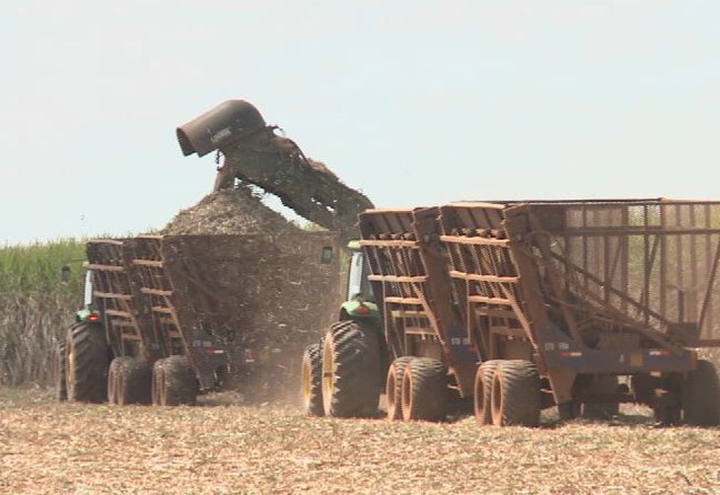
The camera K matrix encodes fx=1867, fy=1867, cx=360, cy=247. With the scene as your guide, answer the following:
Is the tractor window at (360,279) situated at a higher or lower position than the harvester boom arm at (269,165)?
lower

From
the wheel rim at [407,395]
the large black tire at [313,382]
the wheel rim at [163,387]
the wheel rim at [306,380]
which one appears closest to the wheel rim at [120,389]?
the wheel rim at [163,387]

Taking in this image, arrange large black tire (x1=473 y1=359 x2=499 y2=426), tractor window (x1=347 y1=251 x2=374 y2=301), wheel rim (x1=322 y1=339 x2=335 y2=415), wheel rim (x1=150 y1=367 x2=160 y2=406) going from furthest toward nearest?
1. wheel rim (x1=150 y1=367 x2=160 y2=406)
2. tractor window (x1=347 y1=251 x2=374 y2=301)
3. wheel rim (x1=322 y1=339 x2=335 y2=415)
4. large black tire (x1=473 y1=359 x2=499 y2=426)

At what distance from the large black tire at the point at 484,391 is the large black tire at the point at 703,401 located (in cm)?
217

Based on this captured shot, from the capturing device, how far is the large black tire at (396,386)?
875 inches

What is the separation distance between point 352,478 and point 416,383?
5992mm

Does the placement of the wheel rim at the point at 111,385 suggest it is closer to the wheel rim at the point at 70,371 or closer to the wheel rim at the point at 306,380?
the wheel rim at the point at 70,371

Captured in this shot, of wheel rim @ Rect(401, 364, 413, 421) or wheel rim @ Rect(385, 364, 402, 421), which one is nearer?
wheel rim @ Rect(401, 364, 413, 421)

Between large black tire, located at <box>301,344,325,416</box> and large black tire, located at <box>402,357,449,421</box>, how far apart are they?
2413mm

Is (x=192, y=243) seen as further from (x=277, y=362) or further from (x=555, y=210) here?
(x=555, y=210)

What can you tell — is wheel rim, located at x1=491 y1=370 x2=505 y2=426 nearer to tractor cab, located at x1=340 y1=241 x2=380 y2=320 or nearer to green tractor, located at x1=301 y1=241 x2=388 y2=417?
green tractor, located at x1=301 y1=241 x2=388 y2=417

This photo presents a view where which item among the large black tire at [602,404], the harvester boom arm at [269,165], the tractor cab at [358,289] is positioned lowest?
the large black tire at [602,404]

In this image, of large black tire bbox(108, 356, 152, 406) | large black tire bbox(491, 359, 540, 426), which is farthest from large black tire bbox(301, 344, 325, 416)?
large black tire bbox(108, 356, 152, 406)

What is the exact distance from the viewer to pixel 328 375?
2359 centimetres

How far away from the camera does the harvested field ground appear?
1520cm
